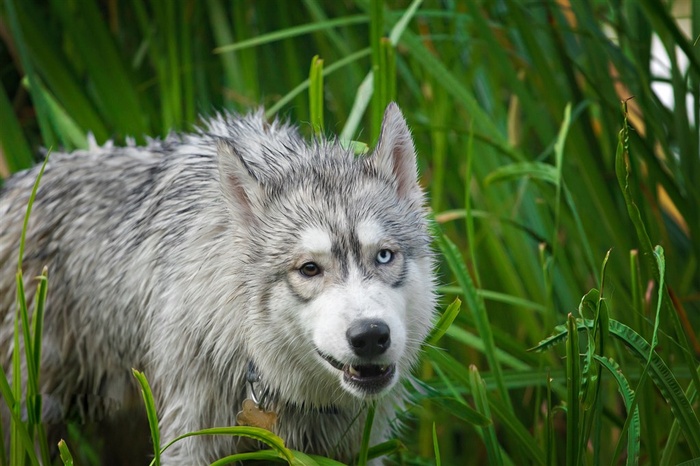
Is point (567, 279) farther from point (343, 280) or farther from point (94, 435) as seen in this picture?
point (94, 435)

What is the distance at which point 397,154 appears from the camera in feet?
10.3

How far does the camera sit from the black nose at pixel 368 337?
2.56 metres

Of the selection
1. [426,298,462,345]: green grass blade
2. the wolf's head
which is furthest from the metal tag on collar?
[426,298,462,345]: green grass blade

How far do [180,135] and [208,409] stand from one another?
1.22 m

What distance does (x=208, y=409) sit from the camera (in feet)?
10.1

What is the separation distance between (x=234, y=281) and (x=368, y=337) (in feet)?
1.99

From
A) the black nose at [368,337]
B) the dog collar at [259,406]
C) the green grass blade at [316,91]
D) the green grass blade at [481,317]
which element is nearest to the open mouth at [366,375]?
the black nose at [368,337]

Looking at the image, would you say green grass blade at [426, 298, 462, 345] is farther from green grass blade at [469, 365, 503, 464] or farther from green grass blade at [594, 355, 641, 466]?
green grass blade at [594, 355, 641, 466]

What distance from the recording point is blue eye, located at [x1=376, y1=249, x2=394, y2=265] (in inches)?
111

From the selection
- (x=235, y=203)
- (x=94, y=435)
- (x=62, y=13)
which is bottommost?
(x=94, y=435)

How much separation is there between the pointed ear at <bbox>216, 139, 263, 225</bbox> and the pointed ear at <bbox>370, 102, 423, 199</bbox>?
0.39 metres

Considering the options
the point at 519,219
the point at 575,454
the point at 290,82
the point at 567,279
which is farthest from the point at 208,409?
the point at 290,82

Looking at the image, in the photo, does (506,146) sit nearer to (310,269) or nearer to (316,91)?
(316,91)

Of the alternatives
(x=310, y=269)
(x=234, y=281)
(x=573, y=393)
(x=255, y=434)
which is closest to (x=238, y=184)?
(x=234, y=281)
